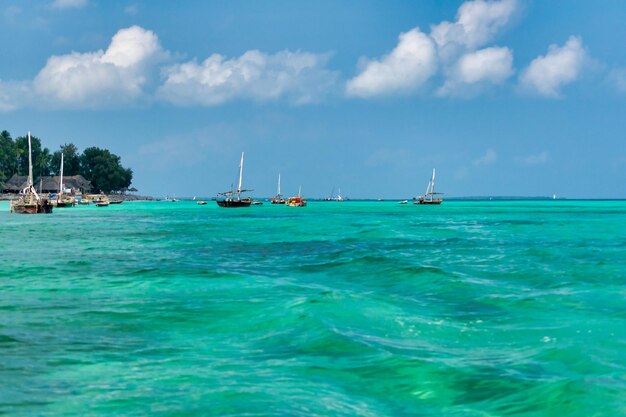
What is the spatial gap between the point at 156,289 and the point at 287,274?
4205 mm

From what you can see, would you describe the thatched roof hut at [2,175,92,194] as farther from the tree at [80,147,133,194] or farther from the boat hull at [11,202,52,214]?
the boat hull at [11,202,52,214]

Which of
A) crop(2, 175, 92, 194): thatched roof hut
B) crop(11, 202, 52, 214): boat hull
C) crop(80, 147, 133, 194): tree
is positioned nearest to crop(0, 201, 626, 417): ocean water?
crop(11, 202, 52, 214): boat hull

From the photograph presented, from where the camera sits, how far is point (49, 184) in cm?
12256

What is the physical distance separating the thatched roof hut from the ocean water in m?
111

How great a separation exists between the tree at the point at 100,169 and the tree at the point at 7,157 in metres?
16.2

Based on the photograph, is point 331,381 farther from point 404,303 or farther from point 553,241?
point 553,241

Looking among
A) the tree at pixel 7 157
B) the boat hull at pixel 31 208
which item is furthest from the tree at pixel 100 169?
the boat hull at pixel 31 208

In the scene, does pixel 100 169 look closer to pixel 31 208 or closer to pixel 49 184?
pixel 49 184

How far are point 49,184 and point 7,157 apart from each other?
9553 mm

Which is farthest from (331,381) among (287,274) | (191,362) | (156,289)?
(287,274)

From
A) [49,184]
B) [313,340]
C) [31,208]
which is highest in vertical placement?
[49,184]

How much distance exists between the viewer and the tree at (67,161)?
443 feet

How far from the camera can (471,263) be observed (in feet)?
62.9

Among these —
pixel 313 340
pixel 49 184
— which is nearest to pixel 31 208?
pixel 313 340
